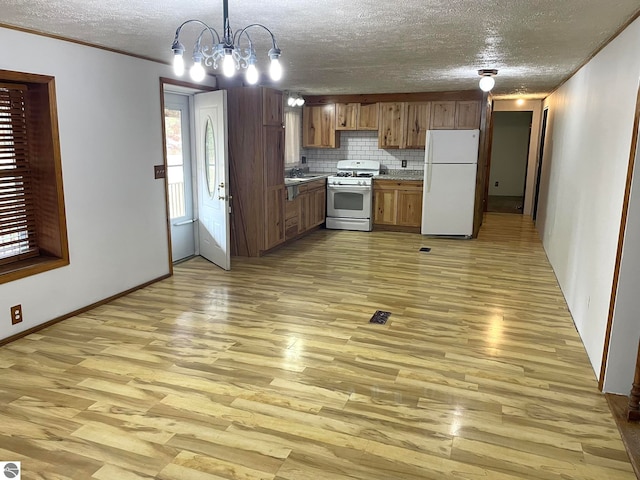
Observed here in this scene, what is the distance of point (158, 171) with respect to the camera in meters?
4.81

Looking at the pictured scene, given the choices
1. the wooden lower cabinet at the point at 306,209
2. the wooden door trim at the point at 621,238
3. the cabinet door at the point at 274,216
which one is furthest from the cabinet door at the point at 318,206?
the wooden door trim at the point at 621,238

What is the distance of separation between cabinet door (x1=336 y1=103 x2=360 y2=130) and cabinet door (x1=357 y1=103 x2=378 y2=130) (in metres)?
0.07

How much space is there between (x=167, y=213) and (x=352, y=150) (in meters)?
4.17

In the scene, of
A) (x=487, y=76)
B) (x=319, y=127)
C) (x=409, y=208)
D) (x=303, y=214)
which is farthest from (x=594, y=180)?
(x=319, y=127)

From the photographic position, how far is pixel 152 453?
7.38ft

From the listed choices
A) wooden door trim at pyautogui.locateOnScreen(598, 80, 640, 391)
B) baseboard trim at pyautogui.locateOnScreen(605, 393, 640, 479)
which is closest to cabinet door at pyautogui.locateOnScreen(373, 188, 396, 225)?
wooden door trim at pyautogui.locateOnScreen(598, 80, 640, 391)

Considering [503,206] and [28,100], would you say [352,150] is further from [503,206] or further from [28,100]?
[28,100]

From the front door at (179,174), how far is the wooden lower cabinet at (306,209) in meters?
1.33

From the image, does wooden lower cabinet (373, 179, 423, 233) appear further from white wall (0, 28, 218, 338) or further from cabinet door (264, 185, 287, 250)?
white wall (0, 28, 218, 338)

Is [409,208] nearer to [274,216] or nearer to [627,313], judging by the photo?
[274,216]

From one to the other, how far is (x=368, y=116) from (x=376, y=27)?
4.74 m

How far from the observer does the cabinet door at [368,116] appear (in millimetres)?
7707

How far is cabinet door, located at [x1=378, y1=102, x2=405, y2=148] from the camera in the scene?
7539mm

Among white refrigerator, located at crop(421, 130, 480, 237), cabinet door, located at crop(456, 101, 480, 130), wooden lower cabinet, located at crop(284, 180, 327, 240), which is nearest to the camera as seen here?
wooden lower cabinet, located at crop(284, 180, 327, 240)
